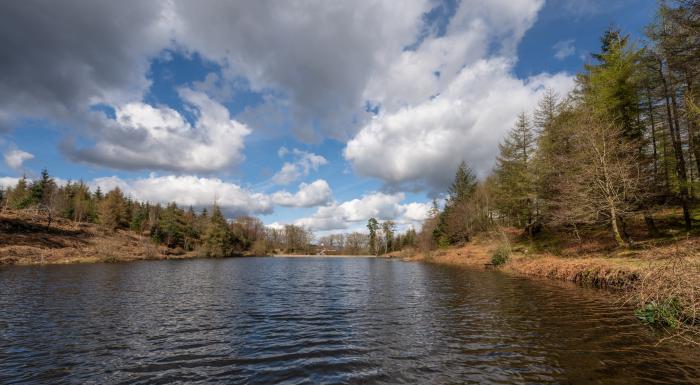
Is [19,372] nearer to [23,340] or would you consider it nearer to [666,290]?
[23,340]

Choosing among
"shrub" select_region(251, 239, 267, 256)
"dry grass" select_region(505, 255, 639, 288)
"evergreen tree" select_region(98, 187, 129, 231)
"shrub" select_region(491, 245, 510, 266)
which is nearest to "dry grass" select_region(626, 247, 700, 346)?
"dry grass" select_region(505, 255, 639, 288)

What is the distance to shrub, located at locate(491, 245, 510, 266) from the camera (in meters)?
43.2

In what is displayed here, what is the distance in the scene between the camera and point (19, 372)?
32.7 feet

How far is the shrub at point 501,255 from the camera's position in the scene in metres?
43.2

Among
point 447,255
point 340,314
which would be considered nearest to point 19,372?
point 340,314

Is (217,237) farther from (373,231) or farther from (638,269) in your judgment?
(638,269)

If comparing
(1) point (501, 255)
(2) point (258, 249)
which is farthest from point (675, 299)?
(2) point (258, 249)

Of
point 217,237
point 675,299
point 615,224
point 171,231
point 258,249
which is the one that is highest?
point 171,231

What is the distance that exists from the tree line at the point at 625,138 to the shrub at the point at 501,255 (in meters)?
7.10

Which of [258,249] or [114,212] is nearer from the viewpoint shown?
[114,212]

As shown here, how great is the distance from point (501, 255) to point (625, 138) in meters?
18.7

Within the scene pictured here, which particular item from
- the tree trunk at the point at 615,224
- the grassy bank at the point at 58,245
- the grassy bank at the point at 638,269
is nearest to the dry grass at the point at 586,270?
the grassy bank at the point at 638,269

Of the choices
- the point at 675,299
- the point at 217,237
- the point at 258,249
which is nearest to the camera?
the point at 675,299

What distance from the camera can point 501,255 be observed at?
43.7m
